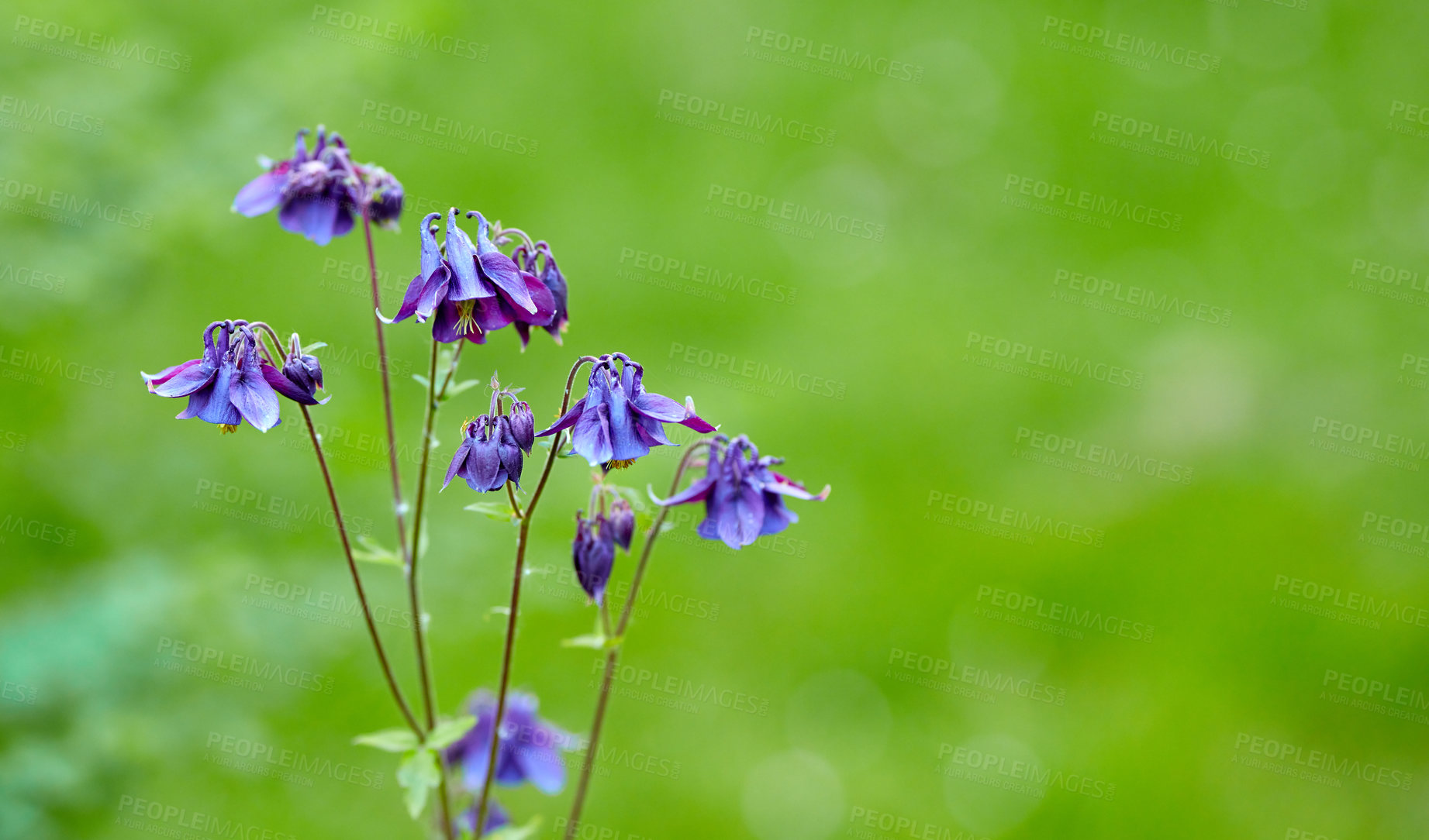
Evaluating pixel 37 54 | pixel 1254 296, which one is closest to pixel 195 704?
pixel 37 54

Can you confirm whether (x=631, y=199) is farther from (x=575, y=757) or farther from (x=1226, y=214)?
(x=1226, y=214)

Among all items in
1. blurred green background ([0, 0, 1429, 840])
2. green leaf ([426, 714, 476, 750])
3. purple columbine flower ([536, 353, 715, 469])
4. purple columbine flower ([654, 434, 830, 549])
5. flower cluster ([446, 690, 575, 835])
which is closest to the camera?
purple columbine flower ([536, 353, 715, 469])

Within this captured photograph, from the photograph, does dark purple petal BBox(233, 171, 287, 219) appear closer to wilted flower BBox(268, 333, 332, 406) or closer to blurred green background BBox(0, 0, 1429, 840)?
wilted flower BBox(268, 333, 332, 406)

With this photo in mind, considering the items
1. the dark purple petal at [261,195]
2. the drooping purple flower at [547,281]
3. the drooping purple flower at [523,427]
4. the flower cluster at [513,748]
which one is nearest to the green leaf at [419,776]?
the flower cluster at [513,748]

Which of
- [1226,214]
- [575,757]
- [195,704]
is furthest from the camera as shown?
[1226,214]

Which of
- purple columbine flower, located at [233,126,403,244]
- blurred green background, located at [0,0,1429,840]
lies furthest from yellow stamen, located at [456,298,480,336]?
blurred green background, located at [0,0,1429,840]

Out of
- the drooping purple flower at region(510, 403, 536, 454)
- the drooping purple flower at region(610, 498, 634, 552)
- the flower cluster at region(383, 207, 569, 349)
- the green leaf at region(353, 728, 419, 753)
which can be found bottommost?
the green leaf at region(353, 728, 419, 753)

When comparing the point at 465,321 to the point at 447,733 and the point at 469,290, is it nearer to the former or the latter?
the point at 469,290
